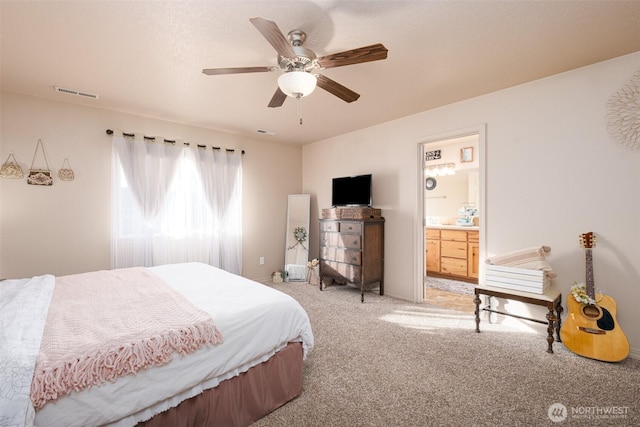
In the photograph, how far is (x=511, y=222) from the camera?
3000 millimetres

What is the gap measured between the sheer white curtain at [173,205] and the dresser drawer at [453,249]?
3.60 meters

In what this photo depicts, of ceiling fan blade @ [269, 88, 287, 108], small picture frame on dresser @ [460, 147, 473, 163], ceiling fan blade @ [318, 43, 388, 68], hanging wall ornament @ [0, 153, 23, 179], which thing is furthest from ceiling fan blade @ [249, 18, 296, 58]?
small picture frame on dresser @ [460, 147, 473, 163]

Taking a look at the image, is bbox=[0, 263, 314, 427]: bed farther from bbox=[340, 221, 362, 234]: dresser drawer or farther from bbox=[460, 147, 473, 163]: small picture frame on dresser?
bbox=[460, 147, 473, 163]: small picture frame on dresser

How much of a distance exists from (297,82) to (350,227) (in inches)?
97.5

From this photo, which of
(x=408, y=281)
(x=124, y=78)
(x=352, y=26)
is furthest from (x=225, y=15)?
(x=408, y=281)

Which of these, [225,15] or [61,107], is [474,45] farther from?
[61,107]

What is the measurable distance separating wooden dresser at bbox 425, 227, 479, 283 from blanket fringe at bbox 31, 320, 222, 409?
4532 millimetres

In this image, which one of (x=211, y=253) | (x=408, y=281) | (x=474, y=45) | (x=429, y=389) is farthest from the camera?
(x=211, y=253)

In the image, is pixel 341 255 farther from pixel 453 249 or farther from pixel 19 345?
pixel 19 345

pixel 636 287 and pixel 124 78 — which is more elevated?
pixel 124 78

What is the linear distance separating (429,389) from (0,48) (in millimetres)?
4059

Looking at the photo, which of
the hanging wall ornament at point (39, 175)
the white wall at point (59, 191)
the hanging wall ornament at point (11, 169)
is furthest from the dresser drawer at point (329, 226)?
the hanging wall ornament at point (11, 169)

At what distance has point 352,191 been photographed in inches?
169

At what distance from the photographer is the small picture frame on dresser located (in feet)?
17.5
